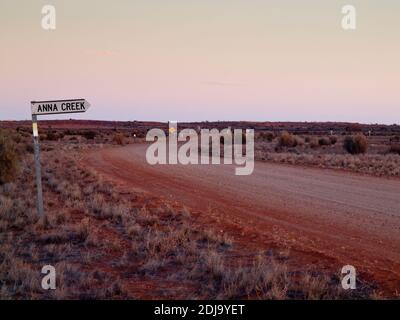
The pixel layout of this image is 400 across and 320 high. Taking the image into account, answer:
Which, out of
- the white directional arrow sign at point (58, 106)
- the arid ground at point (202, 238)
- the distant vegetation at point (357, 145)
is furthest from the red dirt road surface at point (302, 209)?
the distant vegetation at point (357, 145)

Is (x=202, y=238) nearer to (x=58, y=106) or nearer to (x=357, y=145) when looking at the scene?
(x=58, y=106)

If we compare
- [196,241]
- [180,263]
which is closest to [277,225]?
[196,241]

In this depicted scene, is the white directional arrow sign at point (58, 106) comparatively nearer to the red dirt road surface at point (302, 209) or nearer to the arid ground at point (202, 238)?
the arid ground at point (202, 238)

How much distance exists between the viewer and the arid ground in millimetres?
7262

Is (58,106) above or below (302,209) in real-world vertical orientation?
above

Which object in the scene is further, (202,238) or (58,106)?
(58,106)

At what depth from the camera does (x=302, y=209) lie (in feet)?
45.9

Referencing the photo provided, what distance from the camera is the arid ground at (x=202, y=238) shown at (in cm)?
726

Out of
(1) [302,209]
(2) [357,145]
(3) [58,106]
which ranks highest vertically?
(3) [58,106]

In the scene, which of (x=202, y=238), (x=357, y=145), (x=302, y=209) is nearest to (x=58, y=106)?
(x=202, y=238)

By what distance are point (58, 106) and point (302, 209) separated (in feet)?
22.9

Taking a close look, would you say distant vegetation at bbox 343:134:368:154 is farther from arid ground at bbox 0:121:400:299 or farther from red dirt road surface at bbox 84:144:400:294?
arid ground at bbox 0:121:400:299

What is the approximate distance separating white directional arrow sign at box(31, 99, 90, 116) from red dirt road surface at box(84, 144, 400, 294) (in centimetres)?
398
